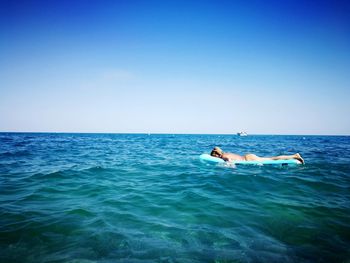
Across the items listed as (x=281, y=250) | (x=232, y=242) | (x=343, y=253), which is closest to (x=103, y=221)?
(x=232, y=242)

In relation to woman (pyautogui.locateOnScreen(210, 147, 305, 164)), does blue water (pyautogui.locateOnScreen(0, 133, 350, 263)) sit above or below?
below

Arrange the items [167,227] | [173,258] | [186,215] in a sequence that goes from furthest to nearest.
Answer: [186,215], [167,227], [173,258]

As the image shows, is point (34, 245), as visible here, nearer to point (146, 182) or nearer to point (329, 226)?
point (146, 182)

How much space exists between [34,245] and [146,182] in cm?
432

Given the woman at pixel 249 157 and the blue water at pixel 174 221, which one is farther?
the woman at pixel 249 157

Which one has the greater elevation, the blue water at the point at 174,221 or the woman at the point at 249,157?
the woman at the point at 249,157

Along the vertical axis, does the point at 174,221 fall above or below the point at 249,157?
below

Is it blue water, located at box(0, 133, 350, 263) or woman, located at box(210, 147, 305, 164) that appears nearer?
blue water, located at box(0, 133, 350, 263)

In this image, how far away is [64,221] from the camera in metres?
3.94

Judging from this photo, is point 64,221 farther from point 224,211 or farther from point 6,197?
point 224,211

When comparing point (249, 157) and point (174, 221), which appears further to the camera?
point (249, 157)

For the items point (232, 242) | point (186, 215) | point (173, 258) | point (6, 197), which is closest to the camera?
point (173, 258)

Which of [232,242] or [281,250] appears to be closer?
[281,250]

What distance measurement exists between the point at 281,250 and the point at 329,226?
4.97 ft
